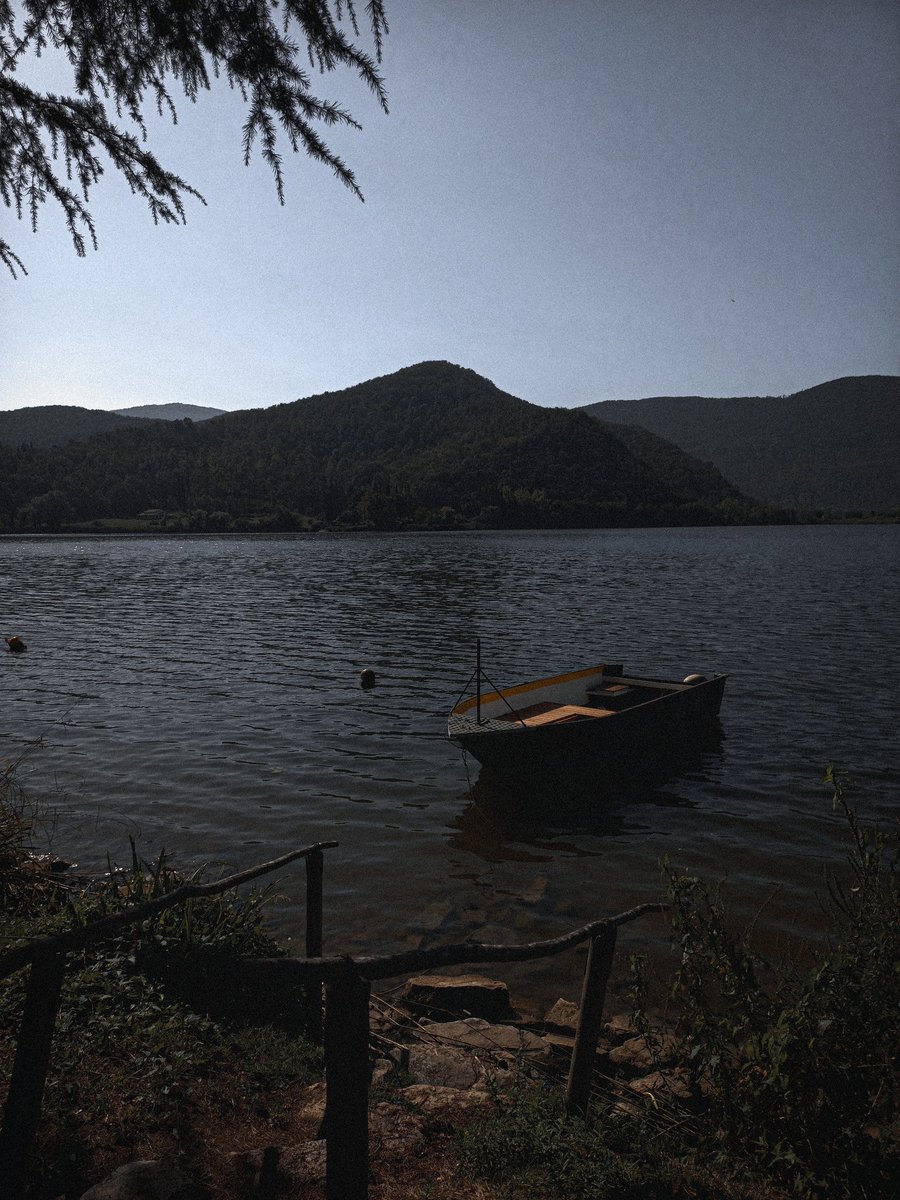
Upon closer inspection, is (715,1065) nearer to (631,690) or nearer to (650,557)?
(631,690)

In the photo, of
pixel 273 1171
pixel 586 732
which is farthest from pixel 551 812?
pixel 273 1171

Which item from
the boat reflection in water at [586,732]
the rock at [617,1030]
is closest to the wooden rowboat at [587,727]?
the boat reflection in water at [586,732]

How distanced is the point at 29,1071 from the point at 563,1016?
513 centimetres

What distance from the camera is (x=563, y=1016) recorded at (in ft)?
23.4

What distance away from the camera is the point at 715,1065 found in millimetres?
4590

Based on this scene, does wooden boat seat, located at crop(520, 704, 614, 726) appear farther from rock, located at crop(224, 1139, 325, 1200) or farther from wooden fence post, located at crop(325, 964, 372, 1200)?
wooden fence post, located at crop(325, 964, 372, 1200)

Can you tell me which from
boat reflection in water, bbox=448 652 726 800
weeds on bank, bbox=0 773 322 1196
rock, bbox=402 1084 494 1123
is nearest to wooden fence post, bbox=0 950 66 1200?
weeds on bank, bbox=0 773 322 1196

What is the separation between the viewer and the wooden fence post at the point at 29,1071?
3434mm

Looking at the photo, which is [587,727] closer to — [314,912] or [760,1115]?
[314,912]

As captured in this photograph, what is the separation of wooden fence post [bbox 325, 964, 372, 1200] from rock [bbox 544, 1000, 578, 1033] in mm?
3745

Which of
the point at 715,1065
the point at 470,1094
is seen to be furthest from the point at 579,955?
the point at 715,1065

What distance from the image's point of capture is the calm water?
410 inches

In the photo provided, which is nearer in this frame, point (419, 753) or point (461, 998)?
point (461, 998)

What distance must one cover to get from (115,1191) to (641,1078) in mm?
4036
